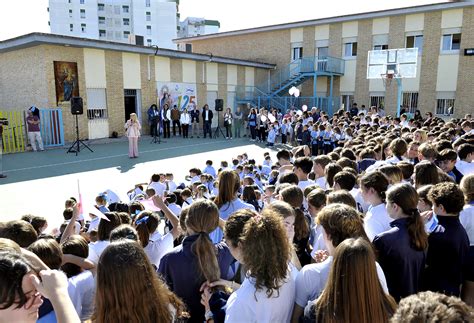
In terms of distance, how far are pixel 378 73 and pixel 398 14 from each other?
220 inches

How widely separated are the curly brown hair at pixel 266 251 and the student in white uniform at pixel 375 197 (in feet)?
4.58

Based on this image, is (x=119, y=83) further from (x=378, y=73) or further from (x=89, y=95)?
(x=378, y=73)

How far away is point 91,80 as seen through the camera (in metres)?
18.4

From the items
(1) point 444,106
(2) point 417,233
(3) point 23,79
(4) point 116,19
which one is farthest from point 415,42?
(4) point 116,19

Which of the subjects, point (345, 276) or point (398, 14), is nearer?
point (345, 276)

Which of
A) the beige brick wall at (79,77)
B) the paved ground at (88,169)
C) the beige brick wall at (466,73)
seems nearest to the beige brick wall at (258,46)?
the beige brick wall at (466,73)

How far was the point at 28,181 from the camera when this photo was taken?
10430 mm

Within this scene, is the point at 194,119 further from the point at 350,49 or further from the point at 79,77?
the point at 350,49

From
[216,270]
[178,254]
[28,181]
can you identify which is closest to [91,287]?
[178,254]

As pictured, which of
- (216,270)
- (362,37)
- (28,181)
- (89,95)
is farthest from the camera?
(362,37)

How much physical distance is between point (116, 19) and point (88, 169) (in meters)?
66.4

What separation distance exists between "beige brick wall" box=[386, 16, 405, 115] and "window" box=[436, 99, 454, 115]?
248 cm

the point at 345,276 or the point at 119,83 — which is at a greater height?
the point at 119,83

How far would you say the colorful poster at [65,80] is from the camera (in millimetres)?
17141
